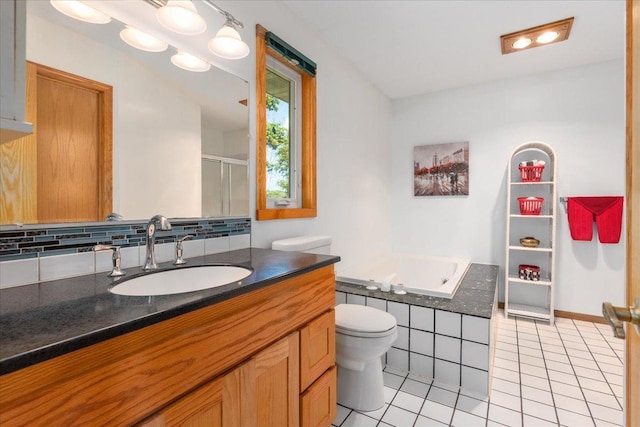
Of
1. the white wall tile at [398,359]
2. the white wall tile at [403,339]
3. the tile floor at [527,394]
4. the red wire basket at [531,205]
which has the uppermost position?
the red wire basket at [531,205]

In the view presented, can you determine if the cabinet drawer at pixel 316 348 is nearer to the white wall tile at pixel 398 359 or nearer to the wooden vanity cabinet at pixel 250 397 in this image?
the wooden vanity cabinet at pixel 250 397

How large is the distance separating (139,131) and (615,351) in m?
3.41

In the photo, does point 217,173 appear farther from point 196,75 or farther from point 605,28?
point 605,28

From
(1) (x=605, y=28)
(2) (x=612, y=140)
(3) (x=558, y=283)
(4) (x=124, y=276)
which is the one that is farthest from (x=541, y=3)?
(4) (x=124, y=276)

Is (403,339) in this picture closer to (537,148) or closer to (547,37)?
(537,148)

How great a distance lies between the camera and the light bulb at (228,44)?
1429 millimetres

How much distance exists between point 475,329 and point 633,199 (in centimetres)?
135

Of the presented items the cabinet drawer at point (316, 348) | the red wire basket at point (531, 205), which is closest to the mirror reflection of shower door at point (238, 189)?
the cabinet drawer at point (316, 348)

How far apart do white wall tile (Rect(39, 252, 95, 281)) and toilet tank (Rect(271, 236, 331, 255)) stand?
0.92 metres

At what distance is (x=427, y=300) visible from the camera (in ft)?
6.63

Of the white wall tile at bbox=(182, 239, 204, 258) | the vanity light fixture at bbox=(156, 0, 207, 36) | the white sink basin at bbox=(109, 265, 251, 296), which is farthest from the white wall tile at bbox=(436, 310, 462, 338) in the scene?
the vanity light fixture at bbox=(156, 0, 207, 36)

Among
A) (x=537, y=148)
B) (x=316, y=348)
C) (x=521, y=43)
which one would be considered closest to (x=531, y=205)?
(x=537, y=148)

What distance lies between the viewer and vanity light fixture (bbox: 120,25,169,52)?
1169 mm

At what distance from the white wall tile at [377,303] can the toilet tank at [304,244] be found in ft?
1.58
